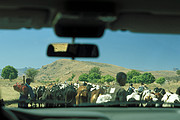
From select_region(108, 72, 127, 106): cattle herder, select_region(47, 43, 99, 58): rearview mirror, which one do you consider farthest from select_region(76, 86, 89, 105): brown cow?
select_region(47, 43, 99, 58): rearview mirror

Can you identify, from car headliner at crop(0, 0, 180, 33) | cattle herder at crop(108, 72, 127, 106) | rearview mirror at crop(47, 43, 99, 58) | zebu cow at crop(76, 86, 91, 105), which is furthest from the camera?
zebu cow at crop(76, 86, 91, 105)

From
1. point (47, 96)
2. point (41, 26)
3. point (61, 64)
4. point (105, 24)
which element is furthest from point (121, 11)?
point (61, 64)

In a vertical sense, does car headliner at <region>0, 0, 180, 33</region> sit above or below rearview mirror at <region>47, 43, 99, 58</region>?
above

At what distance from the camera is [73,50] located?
3.49 m

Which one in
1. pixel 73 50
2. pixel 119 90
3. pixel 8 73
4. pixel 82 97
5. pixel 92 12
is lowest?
pixel 82 97

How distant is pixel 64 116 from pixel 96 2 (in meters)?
1.58

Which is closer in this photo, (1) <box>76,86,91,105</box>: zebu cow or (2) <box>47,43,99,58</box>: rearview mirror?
(2) <box>47,43,99,58</box>: rearview mirror

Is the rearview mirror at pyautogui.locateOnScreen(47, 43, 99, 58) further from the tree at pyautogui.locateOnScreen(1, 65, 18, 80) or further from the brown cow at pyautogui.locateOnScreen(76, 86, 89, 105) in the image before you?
the tree at pyautogui.locateOnScreen(1, 65, 18, 80)

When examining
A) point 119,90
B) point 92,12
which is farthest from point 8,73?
point 92,12

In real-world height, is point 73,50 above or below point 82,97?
above

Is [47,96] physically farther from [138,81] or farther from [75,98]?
[138,81]

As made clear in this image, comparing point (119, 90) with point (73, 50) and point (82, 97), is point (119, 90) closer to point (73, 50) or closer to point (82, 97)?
point (73, 50)

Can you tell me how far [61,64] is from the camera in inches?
7180

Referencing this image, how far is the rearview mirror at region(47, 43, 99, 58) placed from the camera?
3463 millimetres
